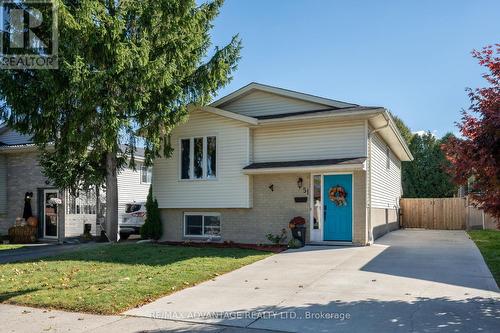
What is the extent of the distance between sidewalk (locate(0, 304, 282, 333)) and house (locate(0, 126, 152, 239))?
13.5m

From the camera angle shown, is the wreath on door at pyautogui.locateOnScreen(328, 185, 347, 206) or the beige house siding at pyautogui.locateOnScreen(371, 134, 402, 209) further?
the beige house siding at pyautogui.locateOnScreen(371, 134, 402, 209)

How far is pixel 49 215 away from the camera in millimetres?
20766

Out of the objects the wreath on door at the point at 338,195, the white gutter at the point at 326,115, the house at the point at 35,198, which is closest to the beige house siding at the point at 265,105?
the white gutter at the point at 326,115

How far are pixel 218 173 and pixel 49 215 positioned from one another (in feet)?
31.6

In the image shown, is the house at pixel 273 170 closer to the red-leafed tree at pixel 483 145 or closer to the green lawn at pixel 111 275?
the green lawn at pixel 111 275

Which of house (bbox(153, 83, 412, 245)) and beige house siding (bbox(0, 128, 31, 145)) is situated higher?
beige house siding (bbox(0, 128, 31, 145))

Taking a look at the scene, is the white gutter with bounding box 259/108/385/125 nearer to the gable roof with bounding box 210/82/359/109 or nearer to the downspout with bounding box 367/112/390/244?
the downspout with bounding box 367/112/390/244

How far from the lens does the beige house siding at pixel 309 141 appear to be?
47.7 ft

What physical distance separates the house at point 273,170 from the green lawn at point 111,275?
8.04 ft

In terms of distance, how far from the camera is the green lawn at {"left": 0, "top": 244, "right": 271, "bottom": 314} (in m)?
7.67

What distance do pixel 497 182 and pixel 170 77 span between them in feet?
34.8

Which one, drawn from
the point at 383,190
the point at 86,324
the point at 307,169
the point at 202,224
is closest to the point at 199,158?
the point at 202,224

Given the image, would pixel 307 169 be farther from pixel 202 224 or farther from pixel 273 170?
pixel 202 224

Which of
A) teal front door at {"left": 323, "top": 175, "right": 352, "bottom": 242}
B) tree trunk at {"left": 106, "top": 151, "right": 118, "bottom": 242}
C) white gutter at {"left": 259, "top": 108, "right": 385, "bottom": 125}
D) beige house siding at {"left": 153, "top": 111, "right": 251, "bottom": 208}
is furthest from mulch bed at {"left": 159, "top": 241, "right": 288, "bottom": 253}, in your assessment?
white gutter at {"left": 259, "top": 108, "right": 385, "bottom": 125}
